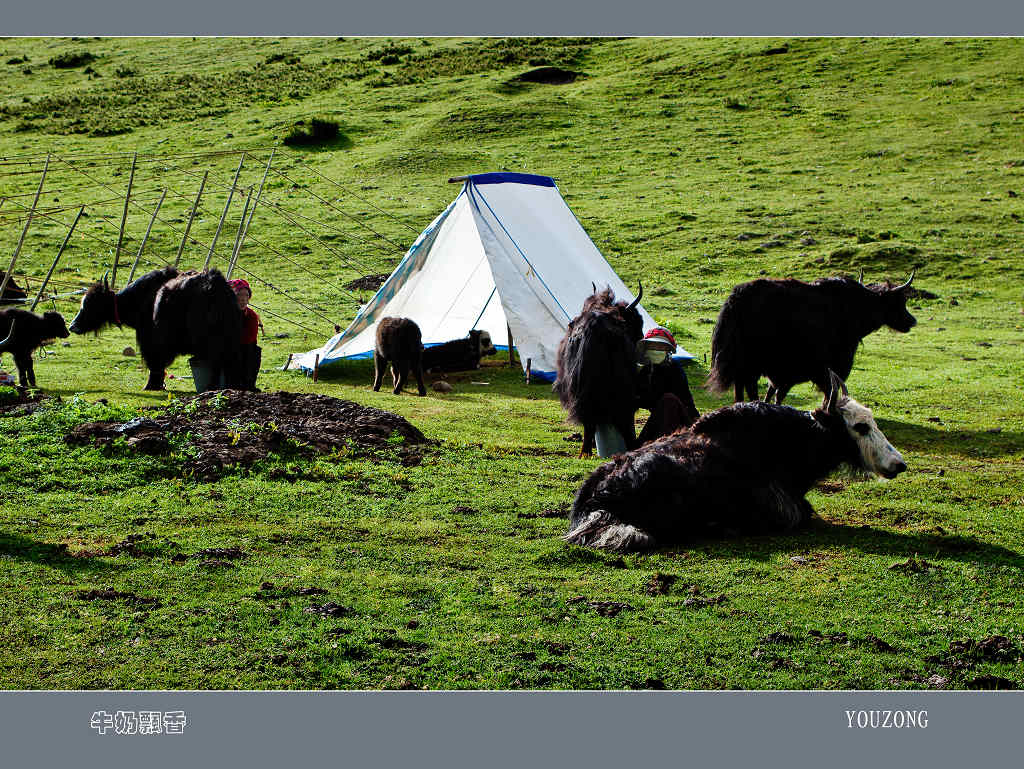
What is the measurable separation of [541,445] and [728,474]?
356 centimetres

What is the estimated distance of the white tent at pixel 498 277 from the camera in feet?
44.8

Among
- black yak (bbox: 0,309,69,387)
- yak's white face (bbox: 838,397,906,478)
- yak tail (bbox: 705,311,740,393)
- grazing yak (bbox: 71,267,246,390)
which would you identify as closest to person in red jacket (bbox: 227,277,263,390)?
grazing yak (bbox: 71,267,246,390)

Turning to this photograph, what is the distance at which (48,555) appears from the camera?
568 centimetres

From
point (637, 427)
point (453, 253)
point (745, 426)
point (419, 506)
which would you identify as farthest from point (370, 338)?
point (745, 426)

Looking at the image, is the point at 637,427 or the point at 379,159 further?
the point at 379,159

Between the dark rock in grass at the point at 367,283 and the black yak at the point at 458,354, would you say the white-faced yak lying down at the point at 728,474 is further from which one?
the dark rock in grass at the point at 367,283

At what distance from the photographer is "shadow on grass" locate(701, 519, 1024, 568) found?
5.94m

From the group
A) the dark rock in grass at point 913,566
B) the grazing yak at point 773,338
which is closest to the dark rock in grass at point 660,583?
the dark rock in grass at point 913,566

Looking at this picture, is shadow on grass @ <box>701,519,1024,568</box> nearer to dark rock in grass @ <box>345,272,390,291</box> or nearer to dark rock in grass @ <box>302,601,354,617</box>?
dark rock in grass @ <box>302,601,354,617</box>

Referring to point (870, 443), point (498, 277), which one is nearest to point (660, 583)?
point (870, 443)

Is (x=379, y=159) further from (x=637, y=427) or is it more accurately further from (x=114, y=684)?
(x=114, y=684)

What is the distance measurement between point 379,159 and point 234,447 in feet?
83.6

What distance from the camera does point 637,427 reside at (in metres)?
10.8

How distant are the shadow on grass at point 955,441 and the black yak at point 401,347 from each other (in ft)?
18.8
